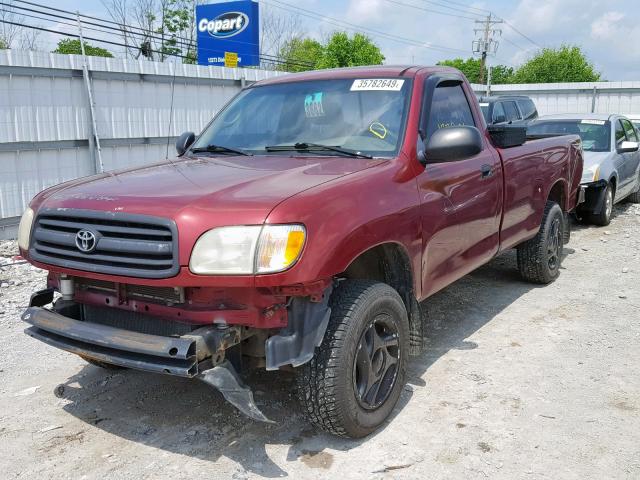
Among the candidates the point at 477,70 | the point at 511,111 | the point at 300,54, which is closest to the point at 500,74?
the point at 477,70

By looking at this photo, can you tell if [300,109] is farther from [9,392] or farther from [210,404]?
[9,392]

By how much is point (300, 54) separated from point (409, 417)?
46401mm

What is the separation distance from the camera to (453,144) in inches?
147

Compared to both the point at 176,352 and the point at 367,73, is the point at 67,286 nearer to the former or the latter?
the point at 176,352

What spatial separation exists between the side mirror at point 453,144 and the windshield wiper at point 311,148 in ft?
1.29

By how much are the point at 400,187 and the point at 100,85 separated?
773 cm

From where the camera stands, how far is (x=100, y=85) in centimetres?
993

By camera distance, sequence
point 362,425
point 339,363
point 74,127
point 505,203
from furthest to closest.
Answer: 1. point 74,127
2. point 505,203
3. point 362,425
4. point 339,363

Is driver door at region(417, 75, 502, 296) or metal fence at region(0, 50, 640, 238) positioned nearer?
driver door at region(417, 75, 502, 296)

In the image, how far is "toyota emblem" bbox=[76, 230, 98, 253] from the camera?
2.99 m

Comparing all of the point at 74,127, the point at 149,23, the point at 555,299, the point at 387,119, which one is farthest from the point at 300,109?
the point at 149,23

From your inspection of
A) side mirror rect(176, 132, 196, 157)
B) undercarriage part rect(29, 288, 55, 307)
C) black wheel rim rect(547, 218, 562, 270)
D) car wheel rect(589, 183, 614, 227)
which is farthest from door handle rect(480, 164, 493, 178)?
car wheel rect(589, 183, 614, 227)

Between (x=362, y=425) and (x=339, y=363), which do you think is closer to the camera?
(x=339, y=363)

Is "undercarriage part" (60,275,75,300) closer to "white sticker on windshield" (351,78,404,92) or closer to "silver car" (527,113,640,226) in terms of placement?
"white sticker on windshield" (351,78,404,92)
